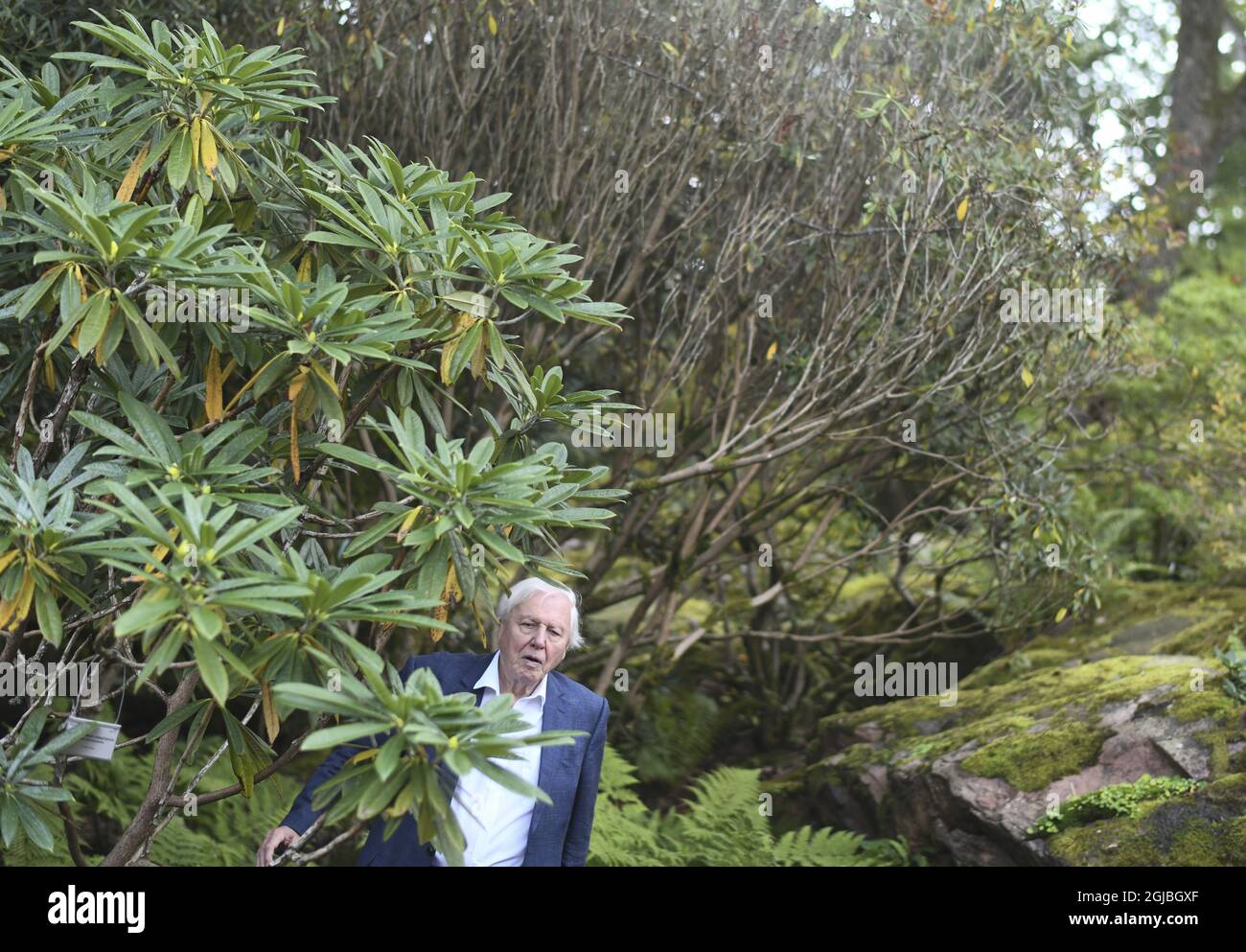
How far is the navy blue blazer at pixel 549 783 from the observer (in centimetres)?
326

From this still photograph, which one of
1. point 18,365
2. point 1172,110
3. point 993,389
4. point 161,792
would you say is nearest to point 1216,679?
point 993,389

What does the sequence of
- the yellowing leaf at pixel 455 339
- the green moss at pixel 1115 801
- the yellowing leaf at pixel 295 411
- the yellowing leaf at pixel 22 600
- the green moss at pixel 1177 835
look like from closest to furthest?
1. the yellowing leaf at pixel 22 600
2. the yellowing leaf at pixel 295 411
3. the yellowing leaf at pixel 455 339
4. the green moss at pixel 1177 835
5. the green moss at pixel 1115 801

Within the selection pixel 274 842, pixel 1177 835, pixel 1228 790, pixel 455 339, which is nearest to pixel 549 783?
pixel 274 842

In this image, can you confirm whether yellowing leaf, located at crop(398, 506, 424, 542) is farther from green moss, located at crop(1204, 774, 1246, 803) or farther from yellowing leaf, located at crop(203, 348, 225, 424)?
green moss, located at crop(1204, 774, 1246, 803)

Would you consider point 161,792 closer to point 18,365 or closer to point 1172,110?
point 18,365

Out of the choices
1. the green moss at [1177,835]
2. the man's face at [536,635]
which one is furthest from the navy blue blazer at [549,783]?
the green moss at [1177,835]

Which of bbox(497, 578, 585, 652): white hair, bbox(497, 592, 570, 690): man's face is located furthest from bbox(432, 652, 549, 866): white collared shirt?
bbox(497, 578, 585, 652): white hair

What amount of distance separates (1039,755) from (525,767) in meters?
2.97

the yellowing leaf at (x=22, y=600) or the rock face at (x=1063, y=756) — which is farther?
the rock face at (x=1063, y=756)

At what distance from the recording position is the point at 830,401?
629cm

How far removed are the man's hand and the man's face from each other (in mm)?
744

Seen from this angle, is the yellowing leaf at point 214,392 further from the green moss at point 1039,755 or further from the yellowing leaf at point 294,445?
the green moss at point 1039,755

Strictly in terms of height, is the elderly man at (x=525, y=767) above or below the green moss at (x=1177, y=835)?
above

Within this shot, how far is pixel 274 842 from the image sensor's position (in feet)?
10.6
